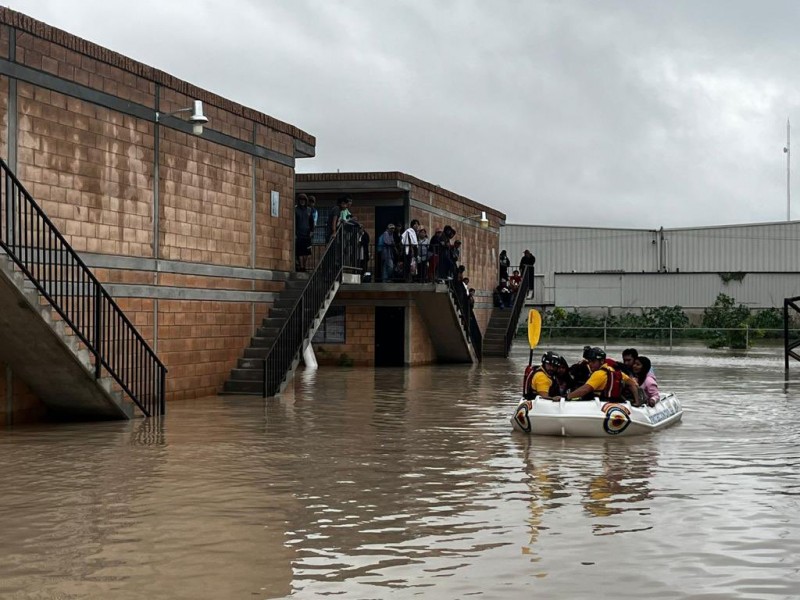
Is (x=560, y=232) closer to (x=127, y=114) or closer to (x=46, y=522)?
(x=127, y=114)

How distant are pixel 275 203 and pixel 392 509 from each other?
16599 millimetres

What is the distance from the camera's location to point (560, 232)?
68.4 meters

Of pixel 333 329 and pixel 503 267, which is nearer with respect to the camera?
pixel 333 329

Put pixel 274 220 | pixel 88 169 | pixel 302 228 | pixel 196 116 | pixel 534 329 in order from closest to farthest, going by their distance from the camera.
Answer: pixel 88 169
pixel 196 116
pixel 534 329
pixel 274 220
pixel 302 228

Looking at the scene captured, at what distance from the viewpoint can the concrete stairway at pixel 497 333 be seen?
146 feet

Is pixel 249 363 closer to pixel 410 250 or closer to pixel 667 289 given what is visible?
pixel 410 250

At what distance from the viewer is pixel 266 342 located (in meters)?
26.6

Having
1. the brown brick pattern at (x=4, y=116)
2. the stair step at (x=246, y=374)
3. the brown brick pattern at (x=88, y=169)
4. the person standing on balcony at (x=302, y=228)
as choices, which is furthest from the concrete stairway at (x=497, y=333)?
the brown brick pattern at (x=4, y=116)

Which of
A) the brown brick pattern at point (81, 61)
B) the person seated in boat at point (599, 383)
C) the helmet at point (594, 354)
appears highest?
the brown brick pattern at point (81, 61)

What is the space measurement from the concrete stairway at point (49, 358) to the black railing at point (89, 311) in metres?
0.18

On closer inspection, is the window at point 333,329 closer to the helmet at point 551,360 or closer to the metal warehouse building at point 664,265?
the helmet at point 551,360

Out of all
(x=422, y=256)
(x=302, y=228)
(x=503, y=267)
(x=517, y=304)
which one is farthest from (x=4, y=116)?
(x=503, y=267)

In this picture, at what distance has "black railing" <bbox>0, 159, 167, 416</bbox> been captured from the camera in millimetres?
17766

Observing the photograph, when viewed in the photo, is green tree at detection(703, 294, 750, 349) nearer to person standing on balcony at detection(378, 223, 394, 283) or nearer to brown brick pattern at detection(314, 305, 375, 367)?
brown brick pattern at detection(314, 305, 375, 367)
